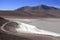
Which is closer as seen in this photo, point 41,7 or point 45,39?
point 45,39

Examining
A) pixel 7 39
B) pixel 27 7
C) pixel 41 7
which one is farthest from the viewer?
pixel 27 7

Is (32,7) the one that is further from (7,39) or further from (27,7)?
(7,39)

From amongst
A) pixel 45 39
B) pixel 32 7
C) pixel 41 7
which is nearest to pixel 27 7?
pixel 32 7

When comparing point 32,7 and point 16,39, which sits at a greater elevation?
point 32,7

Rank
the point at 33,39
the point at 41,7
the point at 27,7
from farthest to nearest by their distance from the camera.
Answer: the point at 27,7, the point at 41,7, the point at 33,39

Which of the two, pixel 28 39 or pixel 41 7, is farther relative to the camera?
pixel 41 7

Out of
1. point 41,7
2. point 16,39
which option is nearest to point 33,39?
point 16,39

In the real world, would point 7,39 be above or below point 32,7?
below

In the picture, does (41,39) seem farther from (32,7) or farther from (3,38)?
(32,7)
